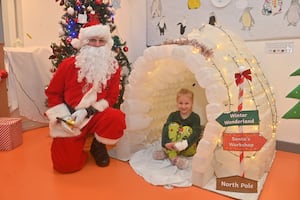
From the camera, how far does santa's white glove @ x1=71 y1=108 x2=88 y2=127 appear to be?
2074mm

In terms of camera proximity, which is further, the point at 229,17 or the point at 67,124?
the point at 229,17

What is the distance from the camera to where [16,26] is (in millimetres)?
4449

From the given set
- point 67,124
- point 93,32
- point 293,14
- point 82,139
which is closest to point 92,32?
point 93,32

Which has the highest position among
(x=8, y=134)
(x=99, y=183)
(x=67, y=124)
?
(x=67, y=124)

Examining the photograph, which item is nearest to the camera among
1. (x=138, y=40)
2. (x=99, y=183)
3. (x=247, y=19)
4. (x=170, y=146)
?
(x=99, y=183)

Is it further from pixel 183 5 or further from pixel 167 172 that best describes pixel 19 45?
pixel 167 172

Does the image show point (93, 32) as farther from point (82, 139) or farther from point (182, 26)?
point (182, 26)

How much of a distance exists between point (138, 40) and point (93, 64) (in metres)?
1.35

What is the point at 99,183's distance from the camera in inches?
76.4

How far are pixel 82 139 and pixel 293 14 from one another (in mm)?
1980

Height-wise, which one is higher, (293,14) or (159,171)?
(293,14)

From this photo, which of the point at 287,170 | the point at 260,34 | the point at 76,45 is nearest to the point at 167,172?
the point at 287,170

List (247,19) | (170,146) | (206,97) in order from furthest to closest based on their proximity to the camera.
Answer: (247,19) < (170,146) < (206,97)

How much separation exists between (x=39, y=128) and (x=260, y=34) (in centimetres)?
266
